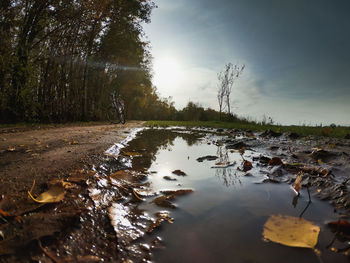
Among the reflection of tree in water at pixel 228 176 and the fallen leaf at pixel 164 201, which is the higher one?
the reflection of tree in water at pixel 228 176

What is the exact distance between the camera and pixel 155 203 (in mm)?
1200

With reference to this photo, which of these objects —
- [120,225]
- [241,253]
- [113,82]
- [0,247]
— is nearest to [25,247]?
[0,247]

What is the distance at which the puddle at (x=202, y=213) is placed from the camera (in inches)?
30.0

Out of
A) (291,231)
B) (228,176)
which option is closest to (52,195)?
(291,231)

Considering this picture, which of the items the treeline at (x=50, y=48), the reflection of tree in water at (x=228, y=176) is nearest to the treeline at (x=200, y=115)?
the treeline at (x=50, y=48)

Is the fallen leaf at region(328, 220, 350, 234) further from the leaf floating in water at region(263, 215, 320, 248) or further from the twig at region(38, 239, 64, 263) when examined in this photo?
the twig at region(38, 239, 64, 263)

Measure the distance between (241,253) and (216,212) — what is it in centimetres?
32

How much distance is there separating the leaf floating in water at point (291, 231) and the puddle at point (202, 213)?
27 mm

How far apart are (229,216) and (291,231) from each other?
0.29 metres

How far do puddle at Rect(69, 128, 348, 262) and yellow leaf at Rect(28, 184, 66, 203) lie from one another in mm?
159

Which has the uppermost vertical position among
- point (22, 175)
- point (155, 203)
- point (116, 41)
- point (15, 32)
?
point (116, 41)

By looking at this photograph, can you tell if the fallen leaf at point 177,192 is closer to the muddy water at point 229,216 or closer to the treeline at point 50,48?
the muddy water at point 229,216

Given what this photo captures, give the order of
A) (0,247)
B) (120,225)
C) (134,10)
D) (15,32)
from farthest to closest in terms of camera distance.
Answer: (134,10)
(15,32)
(120,225)
(0,247)

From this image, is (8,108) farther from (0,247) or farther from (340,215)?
(340,215)
